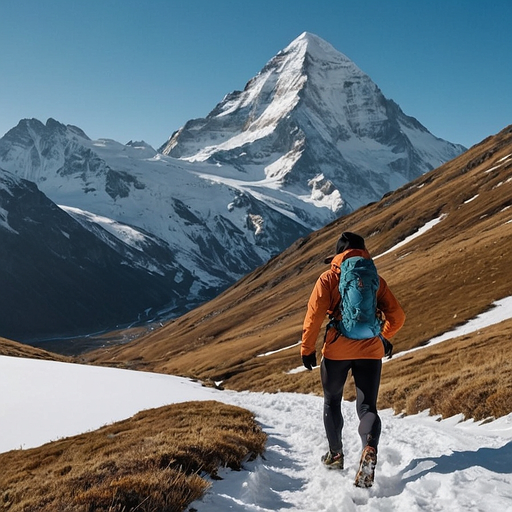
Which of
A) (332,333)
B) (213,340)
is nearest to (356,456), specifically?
(332,333)

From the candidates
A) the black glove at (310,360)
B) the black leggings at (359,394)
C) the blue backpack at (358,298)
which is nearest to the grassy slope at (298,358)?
the black leggings at (359,394)

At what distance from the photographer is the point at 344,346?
8.52 metres

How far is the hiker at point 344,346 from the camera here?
8.49 m

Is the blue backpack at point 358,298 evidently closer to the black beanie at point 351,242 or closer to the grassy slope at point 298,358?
the black beanie at point 351,242

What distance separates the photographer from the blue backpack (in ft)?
27.3

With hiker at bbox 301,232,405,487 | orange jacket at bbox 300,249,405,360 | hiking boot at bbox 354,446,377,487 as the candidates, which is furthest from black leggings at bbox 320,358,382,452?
hiking boot at bbox 354,446,377,487

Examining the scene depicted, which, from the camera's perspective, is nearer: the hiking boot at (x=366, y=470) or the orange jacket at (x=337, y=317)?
the hiking boot at (x=366, y=470)

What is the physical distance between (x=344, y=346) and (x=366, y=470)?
6.59ft

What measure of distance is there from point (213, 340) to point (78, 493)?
102m

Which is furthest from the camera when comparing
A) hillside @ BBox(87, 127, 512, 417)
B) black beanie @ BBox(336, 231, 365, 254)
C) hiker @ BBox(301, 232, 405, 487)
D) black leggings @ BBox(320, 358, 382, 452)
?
hillside @ BBox(87, 127, 512, 417)

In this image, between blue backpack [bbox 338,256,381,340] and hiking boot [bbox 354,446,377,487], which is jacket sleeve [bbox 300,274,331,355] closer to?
blue backpack [bbox 338,256,381,340]

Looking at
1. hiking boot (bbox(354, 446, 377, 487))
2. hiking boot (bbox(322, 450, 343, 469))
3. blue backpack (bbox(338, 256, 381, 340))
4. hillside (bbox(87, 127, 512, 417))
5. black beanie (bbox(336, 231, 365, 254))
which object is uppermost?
black beanie (bbox(336, 231, 365, 254))

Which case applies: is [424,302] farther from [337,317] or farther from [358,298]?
[358,298]

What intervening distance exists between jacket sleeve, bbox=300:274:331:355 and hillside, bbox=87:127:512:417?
6038mm
